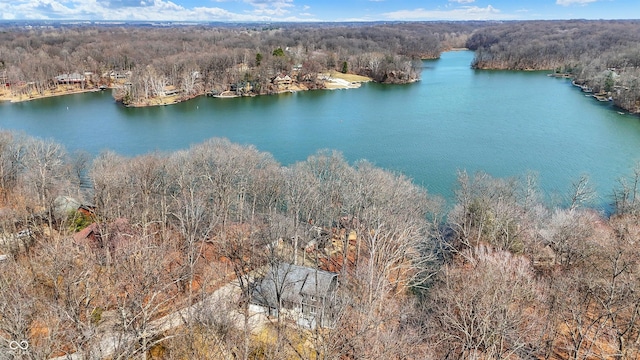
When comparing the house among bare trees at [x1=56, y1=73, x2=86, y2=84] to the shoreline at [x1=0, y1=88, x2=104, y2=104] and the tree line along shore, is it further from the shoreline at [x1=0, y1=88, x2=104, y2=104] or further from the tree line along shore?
the shoreline at [x1=0, y1=88, x2=104, y2=104]

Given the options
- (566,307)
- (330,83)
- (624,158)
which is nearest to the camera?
(566,307)

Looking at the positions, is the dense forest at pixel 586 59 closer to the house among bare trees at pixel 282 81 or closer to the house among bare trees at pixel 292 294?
the house among bare trees at pixel 282 81

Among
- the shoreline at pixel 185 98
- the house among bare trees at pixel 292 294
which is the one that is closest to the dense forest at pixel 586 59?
the shoreline at pixel 185 98

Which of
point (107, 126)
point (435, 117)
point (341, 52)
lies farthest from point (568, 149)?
point (341, 52)

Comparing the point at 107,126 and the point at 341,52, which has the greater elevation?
the point at 341,52

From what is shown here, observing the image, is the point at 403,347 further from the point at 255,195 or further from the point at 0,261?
the point at 0,261

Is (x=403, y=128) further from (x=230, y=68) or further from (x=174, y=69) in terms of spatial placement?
(x=174, y=69)
